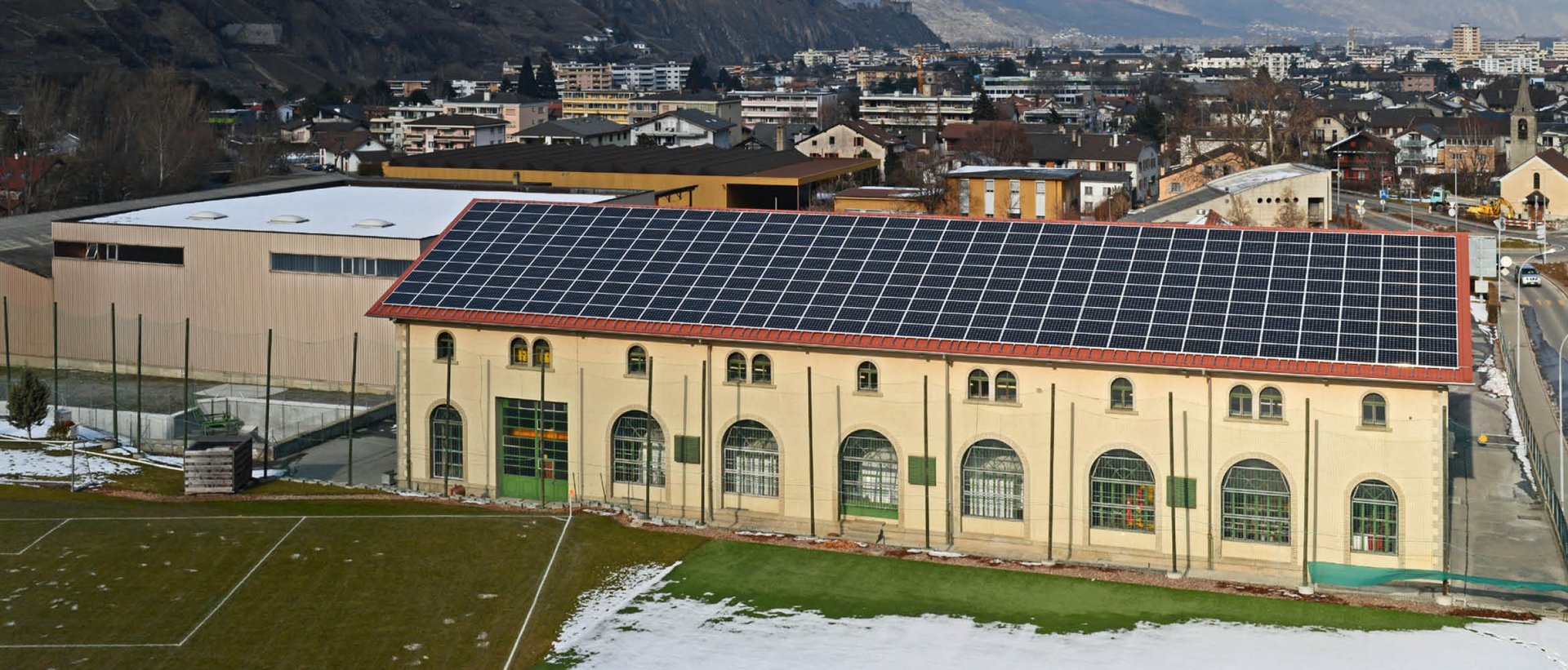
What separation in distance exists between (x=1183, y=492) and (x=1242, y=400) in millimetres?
2282

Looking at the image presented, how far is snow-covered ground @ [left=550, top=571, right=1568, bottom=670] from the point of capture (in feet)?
95.0

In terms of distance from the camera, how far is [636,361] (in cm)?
3897

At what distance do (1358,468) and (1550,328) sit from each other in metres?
42.3

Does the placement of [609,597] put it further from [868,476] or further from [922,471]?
[922,471]

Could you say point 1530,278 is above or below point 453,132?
below

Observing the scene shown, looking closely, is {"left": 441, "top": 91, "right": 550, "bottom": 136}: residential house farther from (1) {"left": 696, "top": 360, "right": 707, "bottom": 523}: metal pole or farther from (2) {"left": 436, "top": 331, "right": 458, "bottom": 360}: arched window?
(1) {"left": 696, "top": 360, "right": 707, "bottom": 523}: metal pole

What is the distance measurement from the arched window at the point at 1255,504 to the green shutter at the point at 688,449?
463 inches

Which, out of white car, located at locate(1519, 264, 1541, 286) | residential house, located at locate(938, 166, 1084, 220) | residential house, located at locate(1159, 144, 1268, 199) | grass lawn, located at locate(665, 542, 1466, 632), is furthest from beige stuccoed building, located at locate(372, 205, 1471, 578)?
residential house, located at locate(1159, 144, 1268, 199)

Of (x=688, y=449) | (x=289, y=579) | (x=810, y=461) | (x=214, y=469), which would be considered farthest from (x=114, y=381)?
(x=810, y=461)

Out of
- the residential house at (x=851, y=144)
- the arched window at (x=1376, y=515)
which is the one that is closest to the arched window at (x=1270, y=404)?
the arched window at (x=1376, y=515)

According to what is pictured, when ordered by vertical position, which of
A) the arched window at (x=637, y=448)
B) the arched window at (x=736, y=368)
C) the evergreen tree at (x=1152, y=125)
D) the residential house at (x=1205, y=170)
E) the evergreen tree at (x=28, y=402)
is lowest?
the arched window at (x=637, y=448)

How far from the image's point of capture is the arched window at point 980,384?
36000 millimetres

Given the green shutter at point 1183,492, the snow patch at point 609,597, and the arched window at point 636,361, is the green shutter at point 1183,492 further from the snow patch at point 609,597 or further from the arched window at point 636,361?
the arched window at point 636,361

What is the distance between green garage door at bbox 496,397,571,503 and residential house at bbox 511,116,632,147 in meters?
100
